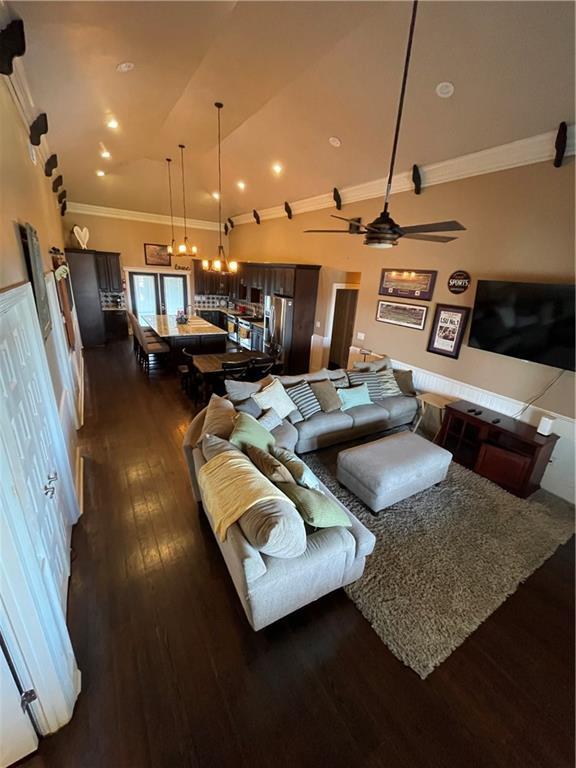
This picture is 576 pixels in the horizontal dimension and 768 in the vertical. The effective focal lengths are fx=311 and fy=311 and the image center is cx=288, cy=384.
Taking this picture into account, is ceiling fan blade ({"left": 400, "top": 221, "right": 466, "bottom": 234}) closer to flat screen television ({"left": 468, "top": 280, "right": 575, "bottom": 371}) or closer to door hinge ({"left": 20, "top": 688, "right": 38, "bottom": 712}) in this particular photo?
flat screen television ({"left": 468, "top": 280, "right": 575, "bottom": 371})

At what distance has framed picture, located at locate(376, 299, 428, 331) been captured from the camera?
4.89 m

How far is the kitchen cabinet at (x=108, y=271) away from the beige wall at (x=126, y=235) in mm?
310

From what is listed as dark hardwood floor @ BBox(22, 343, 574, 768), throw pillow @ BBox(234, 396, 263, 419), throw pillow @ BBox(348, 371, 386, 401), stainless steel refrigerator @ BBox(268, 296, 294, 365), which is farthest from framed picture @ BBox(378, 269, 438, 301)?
dark hardwood floor @ BBox(22, 343, 574, 768)

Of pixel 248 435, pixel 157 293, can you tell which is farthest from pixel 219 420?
pixel 157 293

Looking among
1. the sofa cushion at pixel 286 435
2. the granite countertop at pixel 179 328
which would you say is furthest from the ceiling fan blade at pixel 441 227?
the granite countertop at pixel 179 328

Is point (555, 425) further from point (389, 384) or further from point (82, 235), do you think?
point (82, 235)

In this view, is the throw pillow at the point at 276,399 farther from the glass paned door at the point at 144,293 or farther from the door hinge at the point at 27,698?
the glass paned door at the point at 144,293

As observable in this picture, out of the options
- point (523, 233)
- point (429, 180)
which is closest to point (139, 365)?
point (429, 180)

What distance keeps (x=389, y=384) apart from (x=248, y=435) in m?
2.86

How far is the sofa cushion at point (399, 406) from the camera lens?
451 centimetres

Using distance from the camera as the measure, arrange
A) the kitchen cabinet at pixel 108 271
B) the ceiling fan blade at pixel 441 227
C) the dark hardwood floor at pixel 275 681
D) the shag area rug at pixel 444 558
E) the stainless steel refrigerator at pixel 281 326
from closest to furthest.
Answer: the dark hardwood floor at pixel 275 681 < the shag area rug at pixel 444 558 < the ceiling fan blade at pixel 441 227 < the stainless steel refrigerator at pixel 281 326 < the kitchen cabinet at pixel 108 271

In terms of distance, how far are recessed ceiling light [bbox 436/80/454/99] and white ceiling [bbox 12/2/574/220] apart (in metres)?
0.07

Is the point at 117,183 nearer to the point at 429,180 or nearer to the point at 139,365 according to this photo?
the point at 139,365

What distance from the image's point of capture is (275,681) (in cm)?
181
